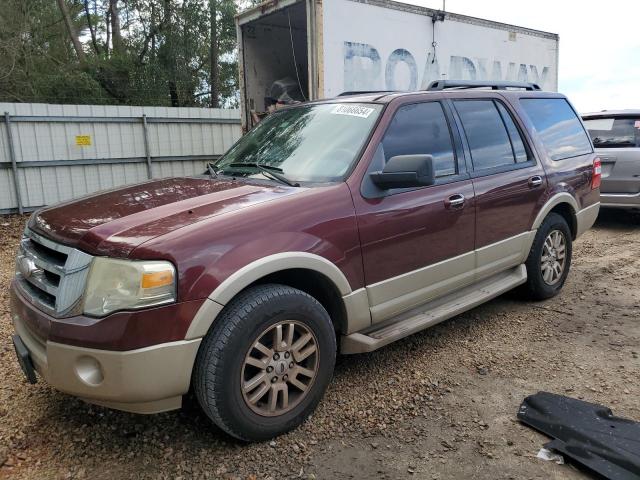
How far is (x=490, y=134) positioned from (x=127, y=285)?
3064mm

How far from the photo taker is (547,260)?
478cm

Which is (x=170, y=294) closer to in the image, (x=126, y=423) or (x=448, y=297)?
(x=126, y=423)

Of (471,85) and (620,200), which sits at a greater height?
(471,85)

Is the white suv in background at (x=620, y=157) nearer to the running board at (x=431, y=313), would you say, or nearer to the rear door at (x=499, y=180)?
the rear door at (x=499, y=180)

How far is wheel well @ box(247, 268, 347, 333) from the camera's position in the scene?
114 inches

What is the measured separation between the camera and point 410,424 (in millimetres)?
2963

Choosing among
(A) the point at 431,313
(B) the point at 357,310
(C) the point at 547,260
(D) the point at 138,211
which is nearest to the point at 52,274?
(D) the point at 138,211

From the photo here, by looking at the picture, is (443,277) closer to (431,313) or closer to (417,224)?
(431,313)

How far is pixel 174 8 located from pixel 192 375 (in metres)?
20.3

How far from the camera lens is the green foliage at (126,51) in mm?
16953

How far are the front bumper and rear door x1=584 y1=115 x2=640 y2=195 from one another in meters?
7.42

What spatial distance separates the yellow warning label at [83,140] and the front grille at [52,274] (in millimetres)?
7688

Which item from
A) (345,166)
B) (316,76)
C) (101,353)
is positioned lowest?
(101,353)

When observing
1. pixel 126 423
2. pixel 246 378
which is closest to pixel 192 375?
pixel 246 378
